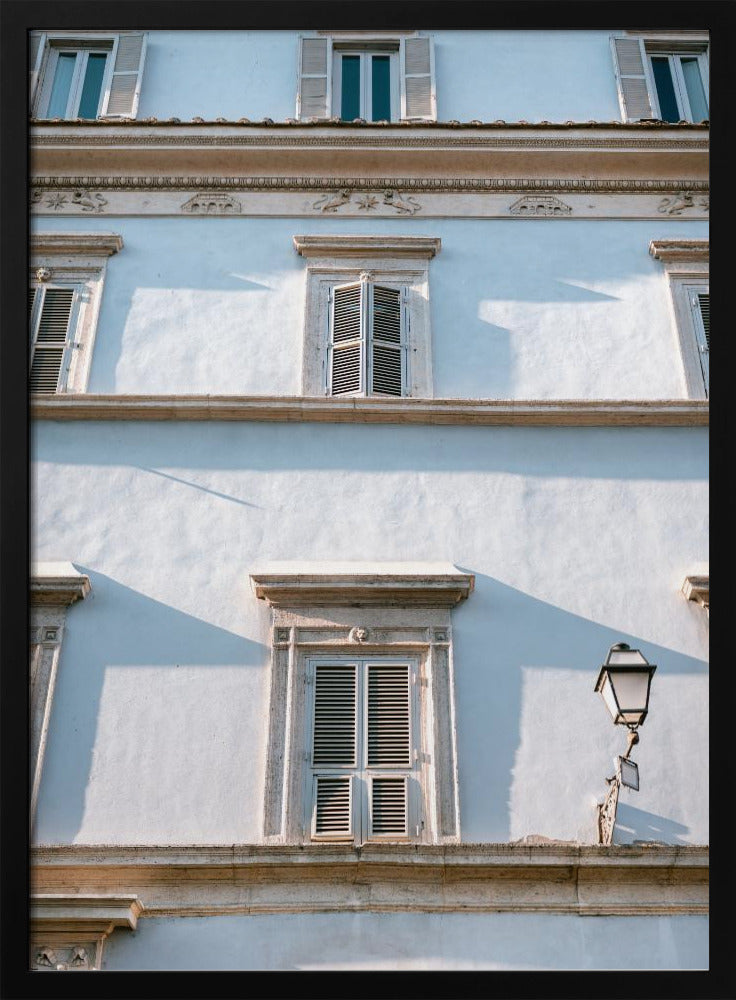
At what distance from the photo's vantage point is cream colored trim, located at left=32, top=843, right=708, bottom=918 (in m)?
7.61

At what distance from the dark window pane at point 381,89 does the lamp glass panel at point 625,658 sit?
6.09 metres

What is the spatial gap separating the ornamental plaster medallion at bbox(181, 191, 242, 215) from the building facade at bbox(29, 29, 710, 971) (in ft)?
0.13

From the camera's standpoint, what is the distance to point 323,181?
11555mm

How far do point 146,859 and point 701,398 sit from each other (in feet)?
16.4

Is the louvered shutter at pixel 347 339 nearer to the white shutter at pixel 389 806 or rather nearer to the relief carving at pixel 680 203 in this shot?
the relief carving at pixel 680 203

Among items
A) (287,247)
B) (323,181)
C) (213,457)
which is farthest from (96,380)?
(323,181)

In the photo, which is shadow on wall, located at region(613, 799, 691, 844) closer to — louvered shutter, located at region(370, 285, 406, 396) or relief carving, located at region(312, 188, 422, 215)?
louvered shutter, located at region(370, 285, 406, 396)

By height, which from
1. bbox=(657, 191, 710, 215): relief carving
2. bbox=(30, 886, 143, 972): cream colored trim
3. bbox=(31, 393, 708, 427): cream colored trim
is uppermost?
bbox=(657, 191, 710, 215): relief carving

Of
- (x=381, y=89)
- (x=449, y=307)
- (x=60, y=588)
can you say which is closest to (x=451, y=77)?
(x=381, y=89)

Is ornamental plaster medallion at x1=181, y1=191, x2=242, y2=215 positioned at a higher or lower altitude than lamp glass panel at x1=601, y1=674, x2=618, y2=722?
higher

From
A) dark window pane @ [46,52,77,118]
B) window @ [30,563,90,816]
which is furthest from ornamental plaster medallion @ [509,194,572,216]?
window @ [30,563,90,816]

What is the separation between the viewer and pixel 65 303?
1083 cm

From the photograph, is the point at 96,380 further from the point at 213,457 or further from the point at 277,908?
the point at 277,908
